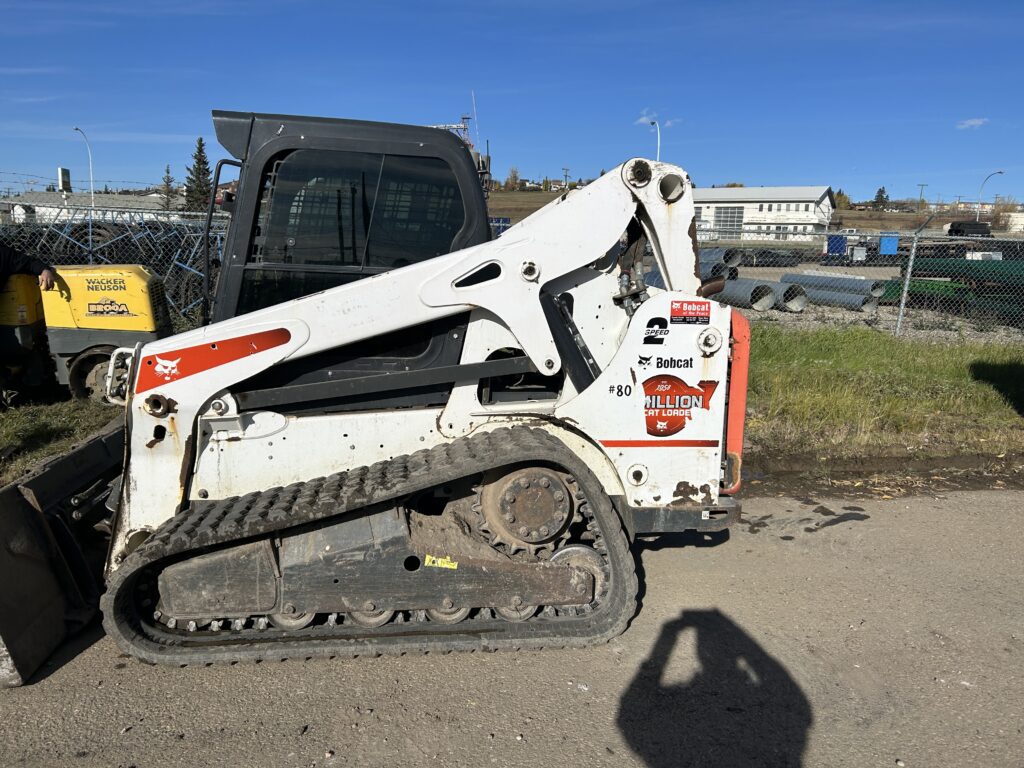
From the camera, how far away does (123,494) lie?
3545mm

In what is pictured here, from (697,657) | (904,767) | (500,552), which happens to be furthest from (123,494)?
(904,767)

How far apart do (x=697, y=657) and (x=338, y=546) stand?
1728 mm

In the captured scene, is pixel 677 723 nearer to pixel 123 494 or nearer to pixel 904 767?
pixel 904 767

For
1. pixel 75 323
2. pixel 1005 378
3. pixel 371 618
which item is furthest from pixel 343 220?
pixel 1005 378

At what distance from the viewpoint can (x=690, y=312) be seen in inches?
147

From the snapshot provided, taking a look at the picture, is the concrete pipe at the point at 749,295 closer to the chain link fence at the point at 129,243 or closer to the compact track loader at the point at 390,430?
the chain link fence at the point at 129,243

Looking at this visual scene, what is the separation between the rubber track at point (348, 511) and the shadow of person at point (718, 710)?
37 cm

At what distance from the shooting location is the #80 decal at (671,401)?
376cm

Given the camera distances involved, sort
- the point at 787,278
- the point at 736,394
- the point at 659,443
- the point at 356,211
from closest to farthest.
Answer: the point at 356,211, the point at 659,443, the point at 736,394, the point at 787,278

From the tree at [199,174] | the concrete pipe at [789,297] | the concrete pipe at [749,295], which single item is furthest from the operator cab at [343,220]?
the tree at [199,174]

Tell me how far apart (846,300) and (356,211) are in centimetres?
1243

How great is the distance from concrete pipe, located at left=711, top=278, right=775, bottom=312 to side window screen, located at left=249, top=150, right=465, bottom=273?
10354 millimetres

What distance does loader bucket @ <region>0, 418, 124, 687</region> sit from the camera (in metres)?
3.20

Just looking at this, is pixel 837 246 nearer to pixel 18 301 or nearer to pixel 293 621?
pixel 18 301
